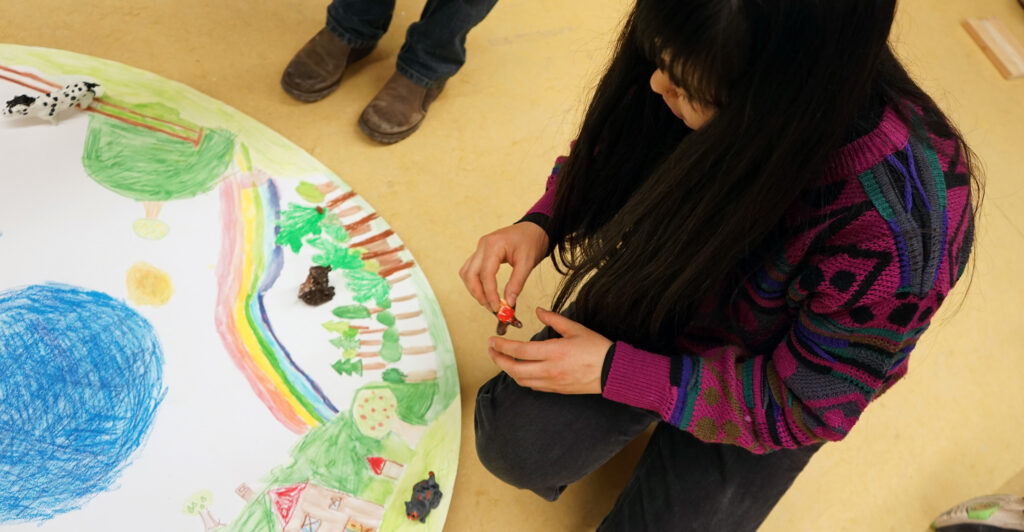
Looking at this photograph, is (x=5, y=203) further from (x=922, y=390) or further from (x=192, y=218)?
(x=922, y=390)

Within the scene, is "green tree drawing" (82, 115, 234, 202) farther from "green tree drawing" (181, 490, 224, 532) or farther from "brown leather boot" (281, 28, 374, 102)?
"green tree drawing" (181, 490, 224, 532)

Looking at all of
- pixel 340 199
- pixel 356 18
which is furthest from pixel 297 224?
pixel 356 18

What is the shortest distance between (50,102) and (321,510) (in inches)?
29.2

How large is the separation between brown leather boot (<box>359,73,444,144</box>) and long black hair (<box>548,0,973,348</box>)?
21.0 inches

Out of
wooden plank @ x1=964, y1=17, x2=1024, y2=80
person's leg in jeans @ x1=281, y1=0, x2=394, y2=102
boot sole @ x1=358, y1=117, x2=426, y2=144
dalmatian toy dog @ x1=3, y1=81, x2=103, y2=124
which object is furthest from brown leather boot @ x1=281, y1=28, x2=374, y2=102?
wooden plank @ x1=964, y1=17, x2=1024, y2=80

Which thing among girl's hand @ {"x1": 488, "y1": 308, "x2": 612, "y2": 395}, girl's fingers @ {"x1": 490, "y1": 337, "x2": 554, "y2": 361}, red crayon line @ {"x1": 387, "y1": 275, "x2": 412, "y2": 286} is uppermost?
red crayon line @ {"x1": 387, "y1": 275, "x2": 412, "y2": 286}

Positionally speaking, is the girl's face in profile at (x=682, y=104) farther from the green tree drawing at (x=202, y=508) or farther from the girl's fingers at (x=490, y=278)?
the green tree drawing at (x=202, y=508)

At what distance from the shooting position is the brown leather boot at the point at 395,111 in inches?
54.2

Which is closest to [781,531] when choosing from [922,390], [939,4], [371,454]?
[922,390]

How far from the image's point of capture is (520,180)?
1.43m

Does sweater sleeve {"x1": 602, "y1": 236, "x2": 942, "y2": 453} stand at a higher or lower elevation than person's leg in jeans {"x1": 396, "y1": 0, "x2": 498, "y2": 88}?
lower

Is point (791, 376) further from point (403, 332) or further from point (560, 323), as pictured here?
point (403, 332)

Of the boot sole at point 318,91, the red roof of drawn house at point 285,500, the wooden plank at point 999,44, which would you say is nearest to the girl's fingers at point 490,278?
the red roof of drawn house at point 285,500

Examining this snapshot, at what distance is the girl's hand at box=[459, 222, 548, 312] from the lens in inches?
38.4
